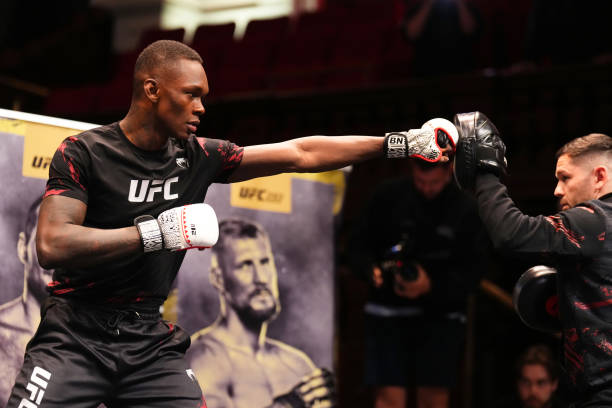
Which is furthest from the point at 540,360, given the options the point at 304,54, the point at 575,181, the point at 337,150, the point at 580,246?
the point at 304,54

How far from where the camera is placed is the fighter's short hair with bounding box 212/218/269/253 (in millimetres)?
3746

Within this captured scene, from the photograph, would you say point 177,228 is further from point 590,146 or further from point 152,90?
point 590,146

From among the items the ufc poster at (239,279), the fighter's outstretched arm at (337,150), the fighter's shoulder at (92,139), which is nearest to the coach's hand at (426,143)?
the fighter's outstretched arm at (337,150)

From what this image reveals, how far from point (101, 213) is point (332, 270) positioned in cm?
186

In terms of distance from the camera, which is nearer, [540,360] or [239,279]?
[239,279]

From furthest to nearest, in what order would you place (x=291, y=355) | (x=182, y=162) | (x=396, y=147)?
(x=291, y=355)
(x=396, y=147)
(x=182, y=162)

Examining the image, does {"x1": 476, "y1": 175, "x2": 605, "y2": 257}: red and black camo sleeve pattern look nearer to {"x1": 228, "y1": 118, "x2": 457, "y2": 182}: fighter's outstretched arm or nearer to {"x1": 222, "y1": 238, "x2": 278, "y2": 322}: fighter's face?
{"x1": 228, "y1": 118, "x2": 457, "y2": 182}: fighter's outstretched arm

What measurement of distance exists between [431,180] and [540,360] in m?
1.23

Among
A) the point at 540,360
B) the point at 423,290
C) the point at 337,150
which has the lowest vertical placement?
the point at 540,360

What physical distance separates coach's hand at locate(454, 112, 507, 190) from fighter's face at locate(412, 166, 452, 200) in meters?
1.25

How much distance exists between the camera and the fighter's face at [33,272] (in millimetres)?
3266

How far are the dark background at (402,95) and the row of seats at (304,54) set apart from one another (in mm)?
15

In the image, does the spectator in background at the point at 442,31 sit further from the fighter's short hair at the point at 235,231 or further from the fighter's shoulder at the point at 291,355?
the fighter's shoulder at the point at 291,355

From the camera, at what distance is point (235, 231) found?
380cm
